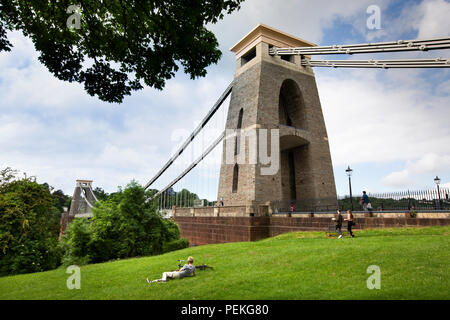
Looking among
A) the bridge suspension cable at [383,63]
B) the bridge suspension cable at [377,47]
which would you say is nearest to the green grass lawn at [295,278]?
the bridge suspension cable at [377,47]

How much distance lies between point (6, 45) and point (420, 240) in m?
11.5

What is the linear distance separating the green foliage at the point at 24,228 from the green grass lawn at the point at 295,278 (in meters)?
2.55

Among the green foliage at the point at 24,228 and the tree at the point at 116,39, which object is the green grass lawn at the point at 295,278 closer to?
the green foliage at the point at 24,228

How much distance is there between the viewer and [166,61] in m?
5.75

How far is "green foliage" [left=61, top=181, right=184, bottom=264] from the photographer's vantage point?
13062 mm

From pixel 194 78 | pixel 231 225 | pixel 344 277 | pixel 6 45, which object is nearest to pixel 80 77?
pixel 6 45

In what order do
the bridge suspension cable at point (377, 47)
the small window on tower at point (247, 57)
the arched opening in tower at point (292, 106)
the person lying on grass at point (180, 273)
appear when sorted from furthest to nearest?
1. the small window on tower at point (247, 57)
2. the arched opening in tower at point (292, 106)
3. the bridge suspension cable at point (377, 47)
4. the person lying on grass at point (180, 273)

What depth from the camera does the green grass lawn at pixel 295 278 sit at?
4.61 m

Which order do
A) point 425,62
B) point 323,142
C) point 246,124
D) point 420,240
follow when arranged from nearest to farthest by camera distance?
point 420,240, point 425,62, point 246,124, point 323,142

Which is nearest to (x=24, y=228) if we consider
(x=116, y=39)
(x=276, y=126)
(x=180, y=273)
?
(x=180, y=273)

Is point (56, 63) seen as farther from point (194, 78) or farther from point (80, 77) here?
point (194, 78)

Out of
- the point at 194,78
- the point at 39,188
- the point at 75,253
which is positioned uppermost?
the point at 194,78

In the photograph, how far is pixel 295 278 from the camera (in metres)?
5.51

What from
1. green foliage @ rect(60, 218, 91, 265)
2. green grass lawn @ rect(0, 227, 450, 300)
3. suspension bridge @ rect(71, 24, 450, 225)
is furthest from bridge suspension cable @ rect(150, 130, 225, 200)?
green grass lawn @ rect(0, 227, 450, 300)
